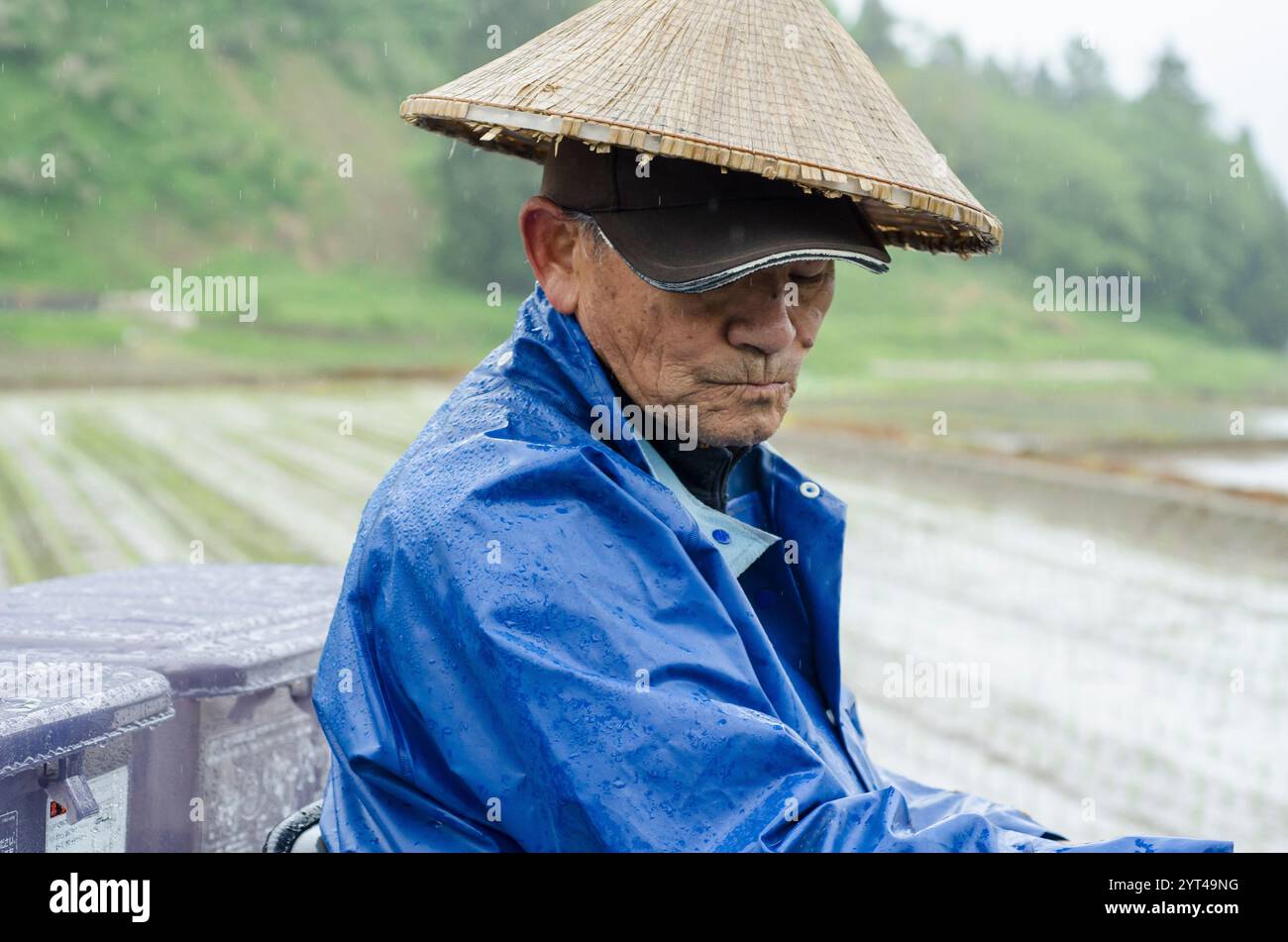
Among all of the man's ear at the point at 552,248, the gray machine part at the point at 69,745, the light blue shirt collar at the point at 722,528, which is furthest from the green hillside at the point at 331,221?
the light blue shirt collar at the point at 722,528

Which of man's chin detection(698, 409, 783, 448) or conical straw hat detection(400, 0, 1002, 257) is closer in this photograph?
conical straw hat detection(400, 0, 1002, 257)

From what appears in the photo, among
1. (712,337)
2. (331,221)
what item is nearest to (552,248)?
(712,337)

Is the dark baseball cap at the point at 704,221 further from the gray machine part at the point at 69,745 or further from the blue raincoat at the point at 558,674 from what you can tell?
the gray machine part at the point at 69,745

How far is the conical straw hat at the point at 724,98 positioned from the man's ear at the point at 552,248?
11cm

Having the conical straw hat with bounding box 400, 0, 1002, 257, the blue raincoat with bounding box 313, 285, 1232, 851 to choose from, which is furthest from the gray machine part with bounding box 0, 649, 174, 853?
the conical straw hat with bounding box 400, 0, 1002, 257

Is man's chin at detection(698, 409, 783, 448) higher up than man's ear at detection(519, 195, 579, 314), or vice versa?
man's ear at detection(519, 195, 579, 314)

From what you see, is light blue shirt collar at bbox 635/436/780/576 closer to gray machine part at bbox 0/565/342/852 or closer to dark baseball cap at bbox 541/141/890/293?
dark baseball cap at bbox 541/141/890/293

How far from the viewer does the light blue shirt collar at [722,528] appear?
6.51ft

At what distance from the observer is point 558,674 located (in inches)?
60.9

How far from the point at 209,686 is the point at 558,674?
1103 mm

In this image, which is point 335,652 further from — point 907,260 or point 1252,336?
point 1252,336

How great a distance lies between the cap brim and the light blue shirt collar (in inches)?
10.3

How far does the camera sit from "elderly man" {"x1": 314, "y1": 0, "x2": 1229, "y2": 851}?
1.55 m

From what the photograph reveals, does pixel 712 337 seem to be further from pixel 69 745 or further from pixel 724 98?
pixel 69 745
